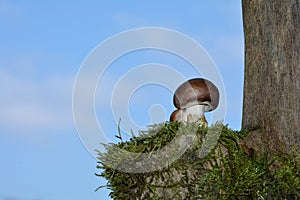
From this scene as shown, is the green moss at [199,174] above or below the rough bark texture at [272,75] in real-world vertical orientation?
below

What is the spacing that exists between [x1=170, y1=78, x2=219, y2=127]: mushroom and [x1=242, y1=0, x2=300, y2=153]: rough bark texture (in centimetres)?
17

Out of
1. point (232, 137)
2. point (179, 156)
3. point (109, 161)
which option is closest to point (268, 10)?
point (232, 137)

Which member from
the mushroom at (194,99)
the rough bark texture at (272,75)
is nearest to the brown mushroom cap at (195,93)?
the mushroom at (194,99)

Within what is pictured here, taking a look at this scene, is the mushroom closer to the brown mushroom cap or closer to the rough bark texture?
the brown mushroom cap

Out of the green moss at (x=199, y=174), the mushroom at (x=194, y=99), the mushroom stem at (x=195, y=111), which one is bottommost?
the green moss at (x=199, y=174)

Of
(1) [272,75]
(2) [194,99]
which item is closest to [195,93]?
(2) [194,99]

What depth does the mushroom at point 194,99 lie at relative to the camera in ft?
6.72

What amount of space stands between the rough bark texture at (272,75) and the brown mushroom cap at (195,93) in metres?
0.17

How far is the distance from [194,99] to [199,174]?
0.37 m

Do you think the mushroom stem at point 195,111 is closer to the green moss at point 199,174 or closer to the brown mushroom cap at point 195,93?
the brown mushroom cap at point 195,93

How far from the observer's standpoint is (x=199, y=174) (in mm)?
1782

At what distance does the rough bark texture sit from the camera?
78.5 inches

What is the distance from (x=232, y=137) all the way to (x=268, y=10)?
1.92ft

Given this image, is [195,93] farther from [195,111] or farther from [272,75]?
[272,75]
